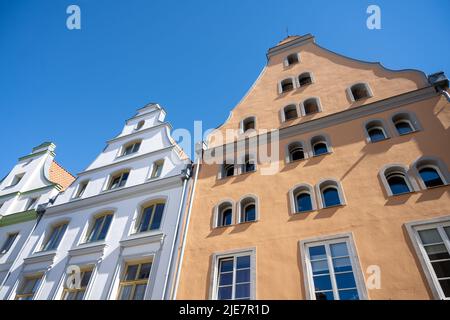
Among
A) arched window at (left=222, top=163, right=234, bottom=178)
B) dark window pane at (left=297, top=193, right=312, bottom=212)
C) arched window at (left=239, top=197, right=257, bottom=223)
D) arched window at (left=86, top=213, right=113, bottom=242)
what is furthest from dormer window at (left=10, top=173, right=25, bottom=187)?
dark window pane at (left=297, top=193, right=312, bottom=212)

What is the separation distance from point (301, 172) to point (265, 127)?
12.9ft

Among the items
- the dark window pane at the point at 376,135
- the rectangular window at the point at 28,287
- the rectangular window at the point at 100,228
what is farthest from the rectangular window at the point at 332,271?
the rectangular window at the point at 28,287

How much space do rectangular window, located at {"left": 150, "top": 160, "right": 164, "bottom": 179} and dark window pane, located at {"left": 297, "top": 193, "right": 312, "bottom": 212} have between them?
8.00 meters

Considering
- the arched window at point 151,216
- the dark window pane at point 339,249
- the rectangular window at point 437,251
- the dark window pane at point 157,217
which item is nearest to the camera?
the rectangular window at point 437,251

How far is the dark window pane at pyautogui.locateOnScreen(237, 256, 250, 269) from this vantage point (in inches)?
424

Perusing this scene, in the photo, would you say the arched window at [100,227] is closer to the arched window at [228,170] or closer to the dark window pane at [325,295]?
the arched window at [228,170]

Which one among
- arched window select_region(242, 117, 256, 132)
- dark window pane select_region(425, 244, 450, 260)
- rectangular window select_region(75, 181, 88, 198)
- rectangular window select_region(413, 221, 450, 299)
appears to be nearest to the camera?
rectangular window select_region(413, 221, 450, 299)

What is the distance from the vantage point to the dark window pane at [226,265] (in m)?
11.1

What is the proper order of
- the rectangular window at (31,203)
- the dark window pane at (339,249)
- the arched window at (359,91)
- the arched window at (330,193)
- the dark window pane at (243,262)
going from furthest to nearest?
1. the rectangular window at (31,203)
2. the arched window at (359,91)
3. the arched window at (330,193)
4. the dark window pane at (243,262)
5. the dark window pane at (339,249)

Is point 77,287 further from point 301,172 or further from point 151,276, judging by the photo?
point 301,172

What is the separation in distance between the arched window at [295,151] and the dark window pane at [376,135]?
2945mm

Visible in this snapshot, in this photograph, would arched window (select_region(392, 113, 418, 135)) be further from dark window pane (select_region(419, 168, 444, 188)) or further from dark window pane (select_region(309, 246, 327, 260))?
dark window pane (select_region(309, 246, 327, 260))
